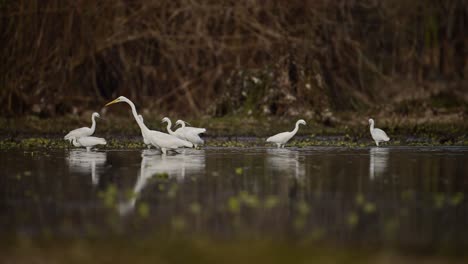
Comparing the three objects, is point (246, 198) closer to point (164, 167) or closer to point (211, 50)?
point (164, 167)

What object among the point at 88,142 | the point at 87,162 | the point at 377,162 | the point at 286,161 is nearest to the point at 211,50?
the point at 88,142

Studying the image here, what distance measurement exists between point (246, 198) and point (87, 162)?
24.4 feet

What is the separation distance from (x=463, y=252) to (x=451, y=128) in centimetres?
2191

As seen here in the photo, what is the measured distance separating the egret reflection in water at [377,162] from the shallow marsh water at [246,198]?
0.08 ft

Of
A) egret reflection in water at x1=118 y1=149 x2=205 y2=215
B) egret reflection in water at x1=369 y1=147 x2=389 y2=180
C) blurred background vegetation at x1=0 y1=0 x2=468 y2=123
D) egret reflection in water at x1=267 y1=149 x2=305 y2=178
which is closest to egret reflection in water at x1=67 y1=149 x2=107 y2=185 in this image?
egret reflection in water at x1=118 y1=149 x2=205 y2=215

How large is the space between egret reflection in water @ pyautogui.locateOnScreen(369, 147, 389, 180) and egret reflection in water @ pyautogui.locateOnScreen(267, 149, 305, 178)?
1.26 m

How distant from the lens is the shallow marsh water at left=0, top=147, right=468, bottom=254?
10.6 m

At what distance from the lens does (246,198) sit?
13.1 m

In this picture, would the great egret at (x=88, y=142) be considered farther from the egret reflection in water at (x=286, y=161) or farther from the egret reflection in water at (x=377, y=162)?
the egret reflection in water at (x=377, y=162)

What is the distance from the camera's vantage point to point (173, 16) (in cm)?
4028

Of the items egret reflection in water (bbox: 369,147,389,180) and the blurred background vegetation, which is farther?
the blurred background vegetation

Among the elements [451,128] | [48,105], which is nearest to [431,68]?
[451,128]

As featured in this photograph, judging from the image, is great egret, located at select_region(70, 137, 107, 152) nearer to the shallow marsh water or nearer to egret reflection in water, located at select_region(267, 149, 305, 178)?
the shallow marsh water

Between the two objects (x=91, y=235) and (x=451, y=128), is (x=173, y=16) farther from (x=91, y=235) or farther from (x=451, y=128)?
(x=91, y=235)
